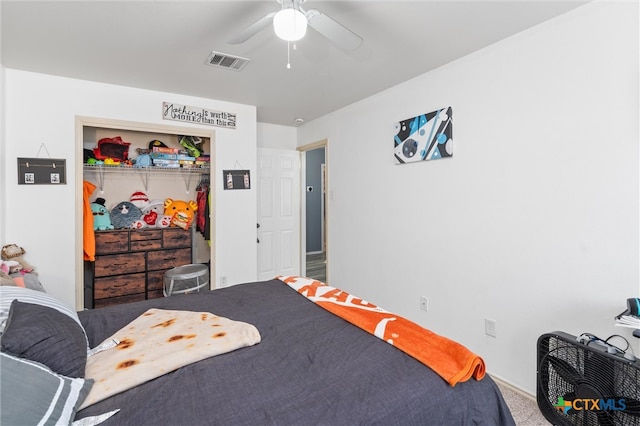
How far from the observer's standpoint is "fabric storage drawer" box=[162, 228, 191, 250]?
366 centimetres

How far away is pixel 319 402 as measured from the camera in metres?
0.98

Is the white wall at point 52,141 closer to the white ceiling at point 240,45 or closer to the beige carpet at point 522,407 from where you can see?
the white ceiling at point 240,45

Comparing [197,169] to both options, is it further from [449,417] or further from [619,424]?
[619,424]

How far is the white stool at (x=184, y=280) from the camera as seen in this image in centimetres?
335

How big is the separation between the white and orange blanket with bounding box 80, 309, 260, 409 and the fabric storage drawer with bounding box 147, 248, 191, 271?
2154 millimetres

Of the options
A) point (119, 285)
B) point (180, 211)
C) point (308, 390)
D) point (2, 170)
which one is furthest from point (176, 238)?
point (308, 390)

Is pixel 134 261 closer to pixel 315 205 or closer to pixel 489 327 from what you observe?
pixel 489 327

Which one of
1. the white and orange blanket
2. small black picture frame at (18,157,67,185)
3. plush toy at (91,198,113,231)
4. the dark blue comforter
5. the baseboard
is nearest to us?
the dark blue comforter

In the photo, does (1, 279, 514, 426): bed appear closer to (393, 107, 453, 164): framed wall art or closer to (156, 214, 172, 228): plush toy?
(393, 107, 453, 164): framed wall art

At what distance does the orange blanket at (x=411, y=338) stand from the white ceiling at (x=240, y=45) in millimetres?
1702

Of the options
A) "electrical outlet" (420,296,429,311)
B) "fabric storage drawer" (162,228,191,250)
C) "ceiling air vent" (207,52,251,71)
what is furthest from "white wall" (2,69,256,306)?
"electrical outlet" (420,296,429,311)

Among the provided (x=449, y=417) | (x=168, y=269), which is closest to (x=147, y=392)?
(x=449, y=417)

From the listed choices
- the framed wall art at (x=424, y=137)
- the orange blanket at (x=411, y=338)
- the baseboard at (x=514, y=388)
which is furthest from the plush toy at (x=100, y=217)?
the baseboard at (x=514, y=388)

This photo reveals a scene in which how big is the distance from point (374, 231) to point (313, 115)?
69.8 inches
